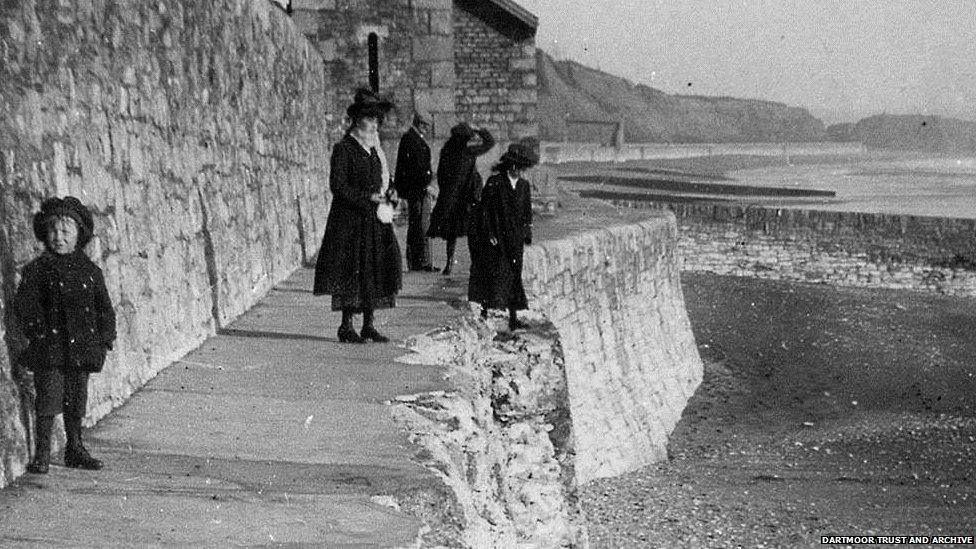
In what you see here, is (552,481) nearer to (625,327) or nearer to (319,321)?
(319,321)

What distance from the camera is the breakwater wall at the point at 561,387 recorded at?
475 cm

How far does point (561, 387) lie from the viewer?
694 centimetres

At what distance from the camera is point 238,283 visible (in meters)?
7.02

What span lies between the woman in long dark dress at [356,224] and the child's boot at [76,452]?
264cm

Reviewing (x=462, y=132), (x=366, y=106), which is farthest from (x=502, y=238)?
(x=462, y=132)

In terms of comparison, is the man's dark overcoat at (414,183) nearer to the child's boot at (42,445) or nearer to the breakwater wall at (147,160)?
the breakwater wall at (147,160)

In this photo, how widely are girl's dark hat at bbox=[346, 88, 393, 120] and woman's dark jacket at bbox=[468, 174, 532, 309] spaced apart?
4.95 ft

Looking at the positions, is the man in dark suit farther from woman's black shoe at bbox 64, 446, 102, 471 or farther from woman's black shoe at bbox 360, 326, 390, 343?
woman's black shoe at bbox 64, 446, 102, 471

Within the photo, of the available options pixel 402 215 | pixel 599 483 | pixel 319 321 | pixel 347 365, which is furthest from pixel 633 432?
pixel 347 365

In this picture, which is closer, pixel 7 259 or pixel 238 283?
pixel 7 259

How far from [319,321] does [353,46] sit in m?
8.02

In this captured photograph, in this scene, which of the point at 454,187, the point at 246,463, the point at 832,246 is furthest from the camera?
the point at 832,246

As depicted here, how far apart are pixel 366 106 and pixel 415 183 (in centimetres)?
369

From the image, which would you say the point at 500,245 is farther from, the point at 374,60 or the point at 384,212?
the point at 374,60
